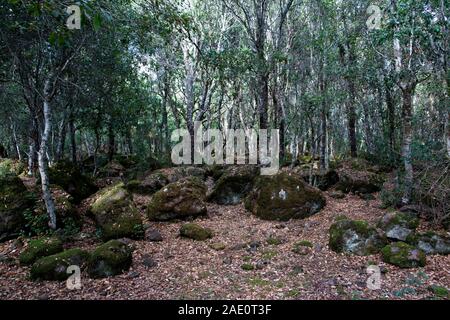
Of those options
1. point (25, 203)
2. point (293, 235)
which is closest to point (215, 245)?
point (293, 235)

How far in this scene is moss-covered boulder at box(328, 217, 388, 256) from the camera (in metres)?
7.40

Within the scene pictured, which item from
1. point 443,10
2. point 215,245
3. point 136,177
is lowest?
point 215,245

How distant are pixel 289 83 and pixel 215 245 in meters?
14.5

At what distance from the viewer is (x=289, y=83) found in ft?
65.0

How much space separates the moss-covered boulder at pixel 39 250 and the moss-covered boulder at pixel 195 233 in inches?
131

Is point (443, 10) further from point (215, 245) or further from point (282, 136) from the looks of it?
point (282, 136)

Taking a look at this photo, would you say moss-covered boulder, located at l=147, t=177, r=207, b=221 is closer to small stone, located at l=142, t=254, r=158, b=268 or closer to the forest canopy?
small stone, located at l=142, t=254, r=158, b=268

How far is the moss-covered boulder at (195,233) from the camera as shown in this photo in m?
8.86

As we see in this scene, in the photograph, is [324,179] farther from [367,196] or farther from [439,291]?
[439,291]

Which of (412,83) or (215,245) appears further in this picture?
(412,83)

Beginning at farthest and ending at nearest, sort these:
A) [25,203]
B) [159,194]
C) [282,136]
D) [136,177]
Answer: [282,136], [136,177], [159,194], [25,203]

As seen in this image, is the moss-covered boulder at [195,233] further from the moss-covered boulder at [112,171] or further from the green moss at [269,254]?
the moss-covered boulder at [112,171]

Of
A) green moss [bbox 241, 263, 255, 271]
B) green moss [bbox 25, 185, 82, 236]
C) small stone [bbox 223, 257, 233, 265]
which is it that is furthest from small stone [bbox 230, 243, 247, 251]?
green moss [bbox 25, 185, 82, 236]

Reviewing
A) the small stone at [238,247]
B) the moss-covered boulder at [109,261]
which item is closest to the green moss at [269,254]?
the small stone at [238,247]
